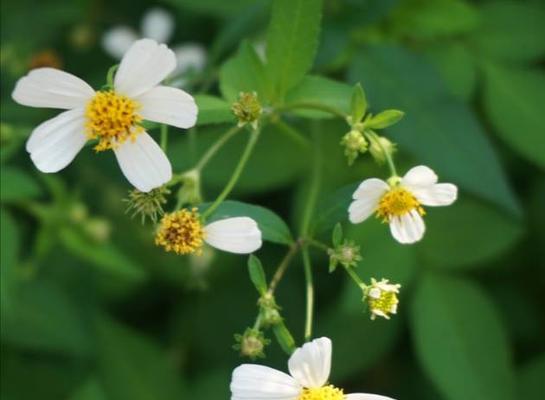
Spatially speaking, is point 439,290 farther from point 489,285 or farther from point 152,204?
point 152,204

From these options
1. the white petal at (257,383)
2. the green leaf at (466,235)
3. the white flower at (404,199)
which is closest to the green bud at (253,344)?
the white petal at (257,383)

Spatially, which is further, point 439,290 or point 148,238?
point 148,238

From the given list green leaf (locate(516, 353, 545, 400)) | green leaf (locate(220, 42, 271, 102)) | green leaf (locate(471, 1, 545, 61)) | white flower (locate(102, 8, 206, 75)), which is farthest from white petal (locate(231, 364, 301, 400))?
white flower (locate(102, 8, 206, 75))

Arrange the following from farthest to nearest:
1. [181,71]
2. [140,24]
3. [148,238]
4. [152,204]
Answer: [140,24] → [148,238] → [181,71] → [152,204]

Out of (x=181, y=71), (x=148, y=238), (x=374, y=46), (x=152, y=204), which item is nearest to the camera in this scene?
(x=152, y=204)

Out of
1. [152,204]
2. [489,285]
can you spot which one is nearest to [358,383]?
[489,285]

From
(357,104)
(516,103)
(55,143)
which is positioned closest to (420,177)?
(357,104)

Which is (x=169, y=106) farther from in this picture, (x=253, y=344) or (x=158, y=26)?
(x=158, y=26)
